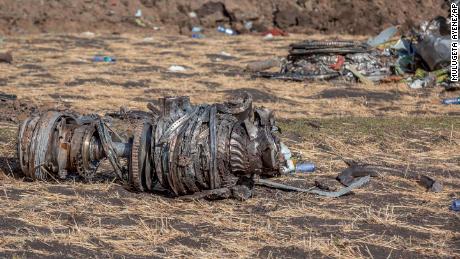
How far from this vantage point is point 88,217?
16.7ft

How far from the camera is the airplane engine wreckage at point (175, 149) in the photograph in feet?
17.6

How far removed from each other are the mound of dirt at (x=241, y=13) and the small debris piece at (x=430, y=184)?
13010 mm

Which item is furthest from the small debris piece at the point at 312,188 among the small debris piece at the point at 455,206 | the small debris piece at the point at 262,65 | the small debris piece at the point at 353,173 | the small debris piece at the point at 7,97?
the small debris piece at the point at 262,65

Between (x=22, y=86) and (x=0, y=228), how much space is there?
6184 mm

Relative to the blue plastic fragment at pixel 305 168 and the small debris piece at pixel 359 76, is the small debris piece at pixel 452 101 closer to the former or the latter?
the small debris piece at pixel 359 76

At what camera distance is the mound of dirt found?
18.8m

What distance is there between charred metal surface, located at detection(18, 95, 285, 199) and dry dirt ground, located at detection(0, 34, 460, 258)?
0.13 metres

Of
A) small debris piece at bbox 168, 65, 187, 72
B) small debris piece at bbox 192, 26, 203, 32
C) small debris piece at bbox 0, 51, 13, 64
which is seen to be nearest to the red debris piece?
small debris piece at bbox 168, 65, 187, 72

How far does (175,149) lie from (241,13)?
14615 mm

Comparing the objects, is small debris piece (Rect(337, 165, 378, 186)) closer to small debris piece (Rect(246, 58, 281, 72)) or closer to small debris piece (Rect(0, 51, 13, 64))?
small debris piece (Rect(246, 58, 281, 72))

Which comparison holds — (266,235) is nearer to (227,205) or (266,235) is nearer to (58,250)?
(227,205)

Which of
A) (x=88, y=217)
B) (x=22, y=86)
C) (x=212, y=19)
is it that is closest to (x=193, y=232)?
(x=88, y=217)

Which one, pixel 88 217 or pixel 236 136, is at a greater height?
pixel 236 136

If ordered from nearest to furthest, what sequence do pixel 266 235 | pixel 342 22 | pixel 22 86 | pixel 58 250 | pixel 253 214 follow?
pixel 58 250 < pixel 266 235 < pixel 253 214 < pixel 22 86 < pixel 342 22
